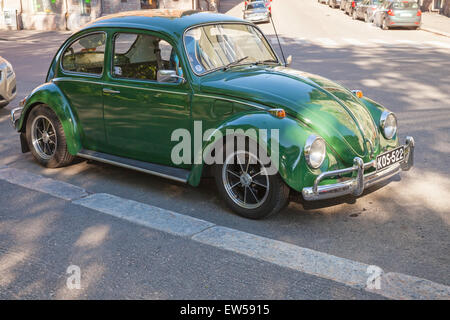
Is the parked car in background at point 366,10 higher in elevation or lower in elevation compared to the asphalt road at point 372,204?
higher

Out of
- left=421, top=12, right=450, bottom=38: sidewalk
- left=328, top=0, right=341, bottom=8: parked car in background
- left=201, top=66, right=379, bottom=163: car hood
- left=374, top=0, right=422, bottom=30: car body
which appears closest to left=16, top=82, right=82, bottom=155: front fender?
left=201, top=66, right=379, bottom=163: car hood

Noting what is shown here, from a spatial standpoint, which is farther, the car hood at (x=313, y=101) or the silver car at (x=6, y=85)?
the silver car at (x=6, y=85)

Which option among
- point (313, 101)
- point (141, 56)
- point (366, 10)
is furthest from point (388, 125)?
point (366, 10)

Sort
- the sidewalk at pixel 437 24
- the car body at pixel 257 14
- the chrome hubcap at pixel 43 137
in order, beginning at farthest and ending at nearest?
the car body at pixel 257 14, the sidewalk at pixel 437 24, the chrome hubcap at pixel 43 137

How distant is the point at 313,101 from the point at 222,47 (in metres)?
1.25

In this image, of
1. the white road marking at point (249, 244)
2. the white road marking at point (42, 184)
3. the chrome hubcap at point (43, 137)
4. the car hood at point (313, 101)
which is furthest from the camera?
the chrome hubcap at point (43, 137)

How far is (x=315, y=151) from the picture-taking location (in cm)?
476

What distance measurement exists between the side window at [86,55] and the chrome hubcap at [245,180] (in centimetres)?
199

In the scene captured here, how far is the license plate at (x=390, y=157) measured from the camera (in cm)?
511

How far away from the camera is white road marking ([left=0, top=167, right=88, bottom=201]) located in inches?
228

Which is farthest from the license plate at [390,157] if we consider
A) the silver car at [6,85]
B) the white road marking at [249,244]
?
the silver car at [6,85]

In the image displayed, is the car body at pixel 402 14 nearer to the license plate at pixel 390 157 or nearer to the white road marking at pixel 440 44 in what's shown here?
the white road marking at pixel 440 44

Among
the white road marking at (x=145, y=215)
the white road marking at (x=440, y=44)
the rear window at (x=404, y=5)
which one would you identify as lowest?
the white road marking at (x=145, y=215)
